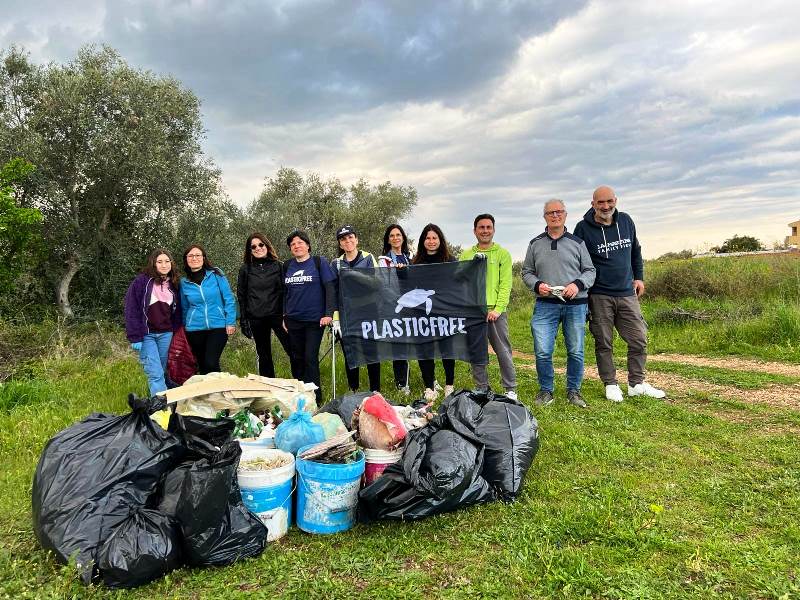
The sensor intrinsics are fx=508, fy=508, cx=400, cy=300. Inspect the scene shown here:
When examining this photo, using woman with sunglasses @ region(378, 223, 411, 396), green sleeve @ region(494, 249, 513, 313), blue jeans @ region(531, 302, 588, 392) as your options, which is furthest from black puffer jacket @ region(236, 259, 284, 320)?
blue jeans @ region(531, 302, 588, 392)

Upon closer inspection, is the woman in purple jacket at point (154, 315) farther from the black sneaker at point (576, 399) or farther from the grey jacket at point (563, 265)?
the black sneaker at point (576, 399)

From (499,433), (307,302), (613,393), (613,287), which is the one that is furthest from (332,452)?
(613,287)

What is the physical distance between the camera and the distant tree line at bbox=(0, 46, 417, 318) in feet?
34.3

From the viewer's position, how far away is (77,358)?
758 centimetres

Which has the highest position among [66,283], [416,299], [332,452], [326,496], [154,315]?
[66,283]

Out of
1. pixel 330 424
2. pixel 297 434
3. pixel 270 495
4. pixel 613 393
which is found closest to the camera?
pixel 270 495

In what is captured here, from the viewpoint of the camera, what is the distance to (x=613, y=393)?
5.52m

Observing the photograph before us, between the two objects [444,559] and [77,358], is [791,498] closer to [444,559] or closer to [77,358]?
[444,559]

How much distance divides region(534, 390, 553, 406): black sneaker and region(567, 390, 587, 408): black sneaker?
0.19m

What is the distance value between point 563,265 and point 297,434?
328 centimetres

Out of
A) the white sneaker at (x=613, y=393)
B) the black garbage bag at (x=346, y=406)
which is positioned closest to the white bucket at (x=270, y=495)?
the black garbage bag at (x=346, y=406)

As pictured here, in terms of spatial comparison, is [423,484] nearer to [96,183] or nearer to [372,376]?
[372,376]

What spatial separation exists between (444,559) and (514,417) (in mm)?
1214

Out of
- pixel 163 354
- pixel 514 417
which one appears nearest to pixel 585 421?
pixel 514 417
